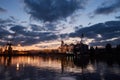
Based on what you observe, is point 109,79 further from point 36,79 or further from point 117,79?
point 36,79

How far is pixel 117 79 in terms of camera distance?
55312mm

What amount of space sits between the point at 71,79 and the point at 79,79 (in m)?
1.92

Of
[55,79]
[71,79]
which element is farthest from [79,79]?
[55,79]

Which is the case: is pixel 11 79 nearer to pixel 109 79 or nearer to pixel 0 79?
pixel 0 79

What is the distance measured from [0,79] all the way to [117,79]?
2523 centimetres

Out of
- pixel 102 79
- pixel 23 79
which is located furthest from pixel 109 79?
pixel 23 79

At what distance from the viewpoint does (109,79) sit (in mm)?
54938

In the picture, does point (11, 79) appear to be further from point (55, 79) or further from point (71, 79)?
point (71, 79)

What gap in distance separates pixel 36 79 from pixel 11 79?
5.37 meters

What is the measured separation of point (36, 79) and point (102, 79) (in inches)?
564

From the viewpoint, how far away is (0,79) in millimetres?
54219

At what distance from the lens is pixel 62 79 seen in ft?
180

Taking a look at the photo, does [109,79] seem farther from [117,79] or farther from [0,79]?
[0,79]

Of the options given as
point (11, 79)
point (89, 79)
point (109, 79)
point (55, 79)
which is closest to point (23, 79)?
point (11, 79)
